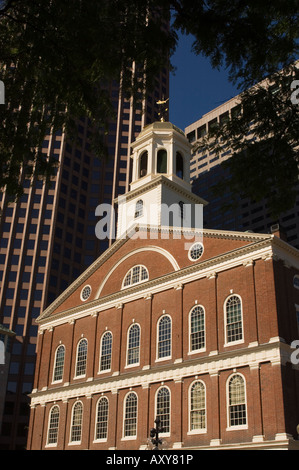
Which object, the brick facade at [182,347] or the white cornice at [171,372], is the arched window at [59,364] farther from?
the white cornice at [171,372]

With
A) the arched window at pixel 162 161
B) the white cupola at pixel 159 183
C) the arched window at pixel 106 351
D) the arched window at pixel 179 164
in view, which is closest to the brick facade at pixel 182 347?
the arched window at pixel 106 351

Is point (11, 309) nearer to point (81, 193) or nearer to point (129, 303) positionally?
point (81, 193)

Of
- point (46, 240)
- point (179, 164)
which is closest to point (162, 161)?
point (179, 164)

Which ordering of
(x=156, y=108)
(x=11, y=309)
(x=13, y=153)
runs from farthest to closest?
(x=156, y=108) < (x=11, y=309) < (x=13, y=153)

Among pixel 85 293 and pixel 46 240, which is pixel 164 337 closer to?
pixel 85 293

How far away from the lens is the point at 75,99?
13.4 meters

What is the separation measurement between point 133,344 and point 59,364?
847cm

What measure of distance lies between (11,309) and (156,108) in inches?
2090

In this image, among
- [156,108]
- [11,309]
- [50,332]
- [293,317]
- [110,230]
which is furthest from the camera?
[156,108]

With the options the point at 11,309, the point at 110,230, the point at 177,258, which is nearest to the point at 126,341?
the point at 177,258

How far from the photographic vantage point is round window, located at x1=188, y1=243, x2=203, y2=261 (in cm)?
3647

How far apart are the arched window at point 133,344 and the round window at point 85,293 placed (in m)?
6.30

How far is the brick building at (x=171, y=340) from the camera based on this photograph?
98.8 ft

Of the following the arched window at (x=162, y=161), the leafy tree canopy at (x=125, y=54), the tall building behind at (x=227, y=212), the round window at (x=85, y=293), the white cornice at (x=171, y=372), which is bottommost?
the white cornice at (x=171, y=372)
